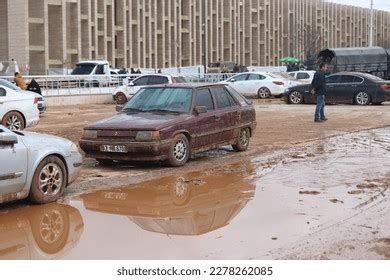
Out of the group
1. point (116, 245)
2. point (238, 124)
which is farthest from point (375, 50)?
point (116, 245)

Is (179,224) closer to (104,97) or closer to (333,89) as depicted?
(333,89)

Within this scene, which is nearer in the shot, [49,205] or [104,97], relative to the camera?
[49,205]

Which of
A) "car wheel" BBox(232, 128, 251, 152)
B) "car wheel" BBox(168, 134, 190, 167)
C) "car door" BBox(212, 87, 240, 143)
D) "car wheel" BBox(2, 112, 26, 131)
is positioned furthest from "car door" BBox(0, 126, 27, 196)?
"car wheel" BBox(2, 112, 26, 131)

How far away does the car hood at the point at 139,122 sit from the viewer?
36.7 feet

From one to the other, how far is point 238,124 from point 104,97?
2290 cm

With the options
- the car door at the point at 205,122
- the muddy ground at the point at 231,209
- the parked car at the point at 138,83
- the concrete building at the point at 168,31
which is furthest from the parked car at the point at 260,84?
the concrete building at the point at 168,31

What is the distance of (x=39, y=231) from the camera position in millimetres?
7070

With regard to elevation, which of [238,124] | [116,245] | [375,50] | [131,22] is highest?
[131,22]

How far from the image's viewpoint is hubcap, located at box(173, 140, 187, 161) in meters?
11.5

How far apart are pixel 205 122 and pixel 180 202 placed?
12.8 feet

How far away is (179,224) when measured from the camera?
289 inches

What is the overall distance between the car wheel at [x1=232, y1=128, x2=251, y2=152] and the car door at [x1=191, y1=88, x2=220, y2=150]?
114 cm

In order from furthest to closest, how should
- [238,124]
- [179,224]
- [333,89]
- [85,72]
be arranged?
[85,72] → [333,89] → [238,124] → [179,224]

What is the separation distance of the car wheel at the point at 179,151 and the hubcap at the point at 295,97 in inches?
710
